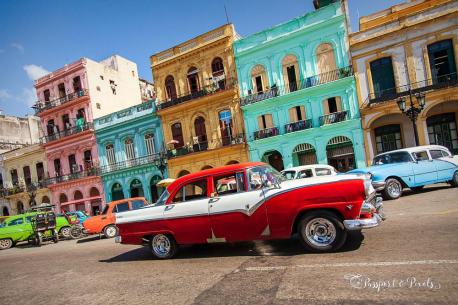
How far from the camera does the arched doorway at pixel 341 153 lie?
2036 cm

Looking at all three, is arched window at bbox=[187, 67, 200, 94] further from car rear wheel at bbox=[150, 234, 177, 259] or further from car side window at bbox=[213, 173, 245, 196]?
car side window at bbox=[213, 173, 245, 196]

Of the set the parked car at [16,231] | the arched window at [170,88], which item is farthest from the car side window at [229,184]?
the arched window at [170,88]

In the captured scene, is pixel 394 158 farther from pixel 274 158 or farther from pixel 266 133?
pixel 274 158

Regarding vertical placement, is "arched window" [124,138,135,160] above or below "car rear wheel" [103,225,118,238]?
above

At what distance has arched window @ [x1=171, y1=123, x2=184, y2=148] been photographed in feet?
85.1

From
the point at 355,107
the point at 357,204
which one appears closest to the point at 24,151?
the point at 355,107

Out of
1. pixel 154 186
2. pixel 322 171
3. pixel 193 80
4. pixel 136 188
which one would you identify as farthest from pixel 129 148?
pixel 322 171

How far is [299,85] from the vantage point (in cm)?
2133

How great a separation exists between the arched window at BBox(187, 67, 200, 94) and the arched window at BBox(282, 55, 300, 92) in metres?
7.54

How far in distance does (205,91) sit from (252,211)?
19605 millimetres

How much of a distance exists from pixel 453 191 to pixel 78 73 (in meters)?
32.1

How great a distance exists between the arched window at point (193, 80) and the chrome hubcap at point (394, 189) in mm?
17996

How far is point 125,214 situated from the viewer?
7.28 meters

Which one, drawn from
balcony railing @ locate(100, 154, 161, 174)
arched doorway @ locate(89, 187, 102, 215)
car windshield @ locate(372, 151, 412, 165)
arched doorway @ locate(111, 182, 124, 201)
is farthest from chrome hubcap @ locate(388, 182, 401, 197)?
arched doorway @ locate(89, 187, 102, 215)
